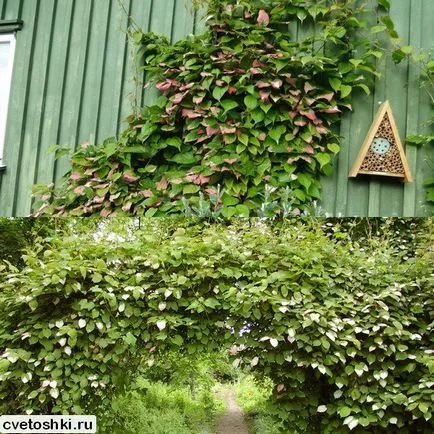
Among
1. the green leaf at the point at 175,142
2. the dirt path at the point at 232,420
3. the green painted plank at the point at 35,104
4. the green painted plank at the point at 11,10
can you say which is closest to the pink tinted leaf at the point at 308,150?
the green leaf at the point at 175,142

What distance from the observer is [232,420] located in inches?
190

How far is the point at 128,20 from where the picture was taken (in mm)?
5578

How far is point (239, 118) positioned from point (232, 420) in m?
2.21

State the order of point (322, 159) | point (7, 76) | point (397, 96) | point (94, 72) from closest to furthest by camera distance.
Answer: point (322, 159) < point (397, 96) < point (94, 72) < point (7, 76)

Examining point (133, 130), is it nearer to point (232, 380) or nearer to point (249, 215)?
point (249, 215)

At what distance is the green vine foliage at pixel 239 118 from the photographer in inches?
195

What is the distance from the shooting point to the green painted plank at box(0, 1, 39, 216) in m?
5.51

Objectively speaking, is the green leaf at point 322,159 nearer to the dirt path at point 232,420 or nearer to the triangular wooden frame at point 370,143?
the triangular wooden frame at point 370,143

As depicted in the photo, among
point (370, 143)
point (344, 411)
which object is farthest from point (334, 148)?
point (344, 411)

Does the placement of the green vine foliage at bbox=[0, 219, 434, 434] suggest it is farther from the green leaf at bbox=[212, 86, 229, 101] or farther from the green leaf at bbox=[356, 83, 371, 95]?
the green leaf at bbox=[356, 83, 371, 95]

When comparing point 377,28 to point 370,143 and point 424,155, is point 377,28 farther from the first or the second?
point 424,155

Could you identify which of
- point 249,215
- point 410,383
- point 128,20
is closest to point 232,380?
point 249,215

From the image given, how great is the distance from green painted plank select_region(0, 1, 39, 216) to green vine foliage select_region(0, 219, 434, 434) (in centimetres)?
166

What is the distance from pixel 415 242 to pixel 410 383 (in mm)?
Result: 1744
